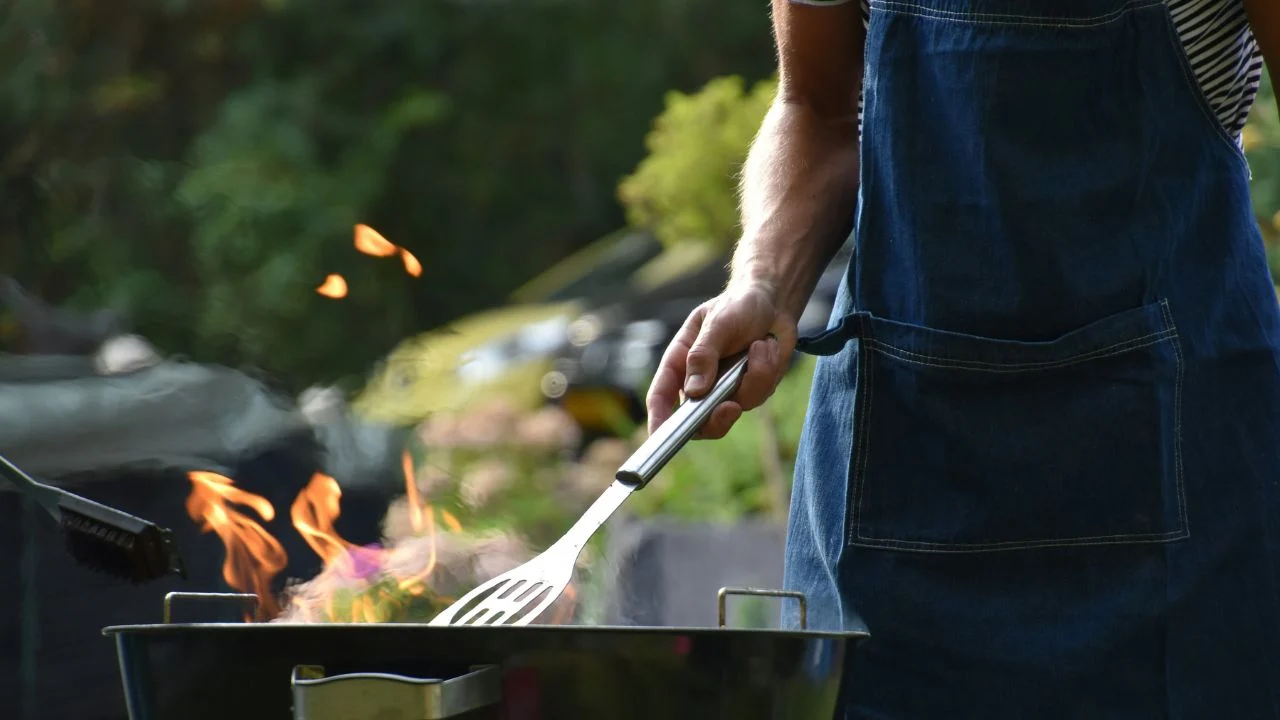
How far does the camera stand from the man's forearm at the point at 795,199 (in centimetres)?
136

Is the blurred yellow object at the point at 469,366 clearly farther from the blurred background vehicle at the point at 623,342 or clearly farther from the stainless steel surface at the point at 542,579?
the stainless steel surface at the point at 542,579

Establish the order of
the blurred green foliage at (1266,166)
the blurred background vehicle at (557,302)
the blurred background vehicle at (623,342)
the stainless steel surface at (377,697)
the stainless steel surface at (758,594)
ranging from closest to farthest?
the stainless steel surface at (377,697), the stainless steel surface at (758,594), the blurred green foliage at (1266,166), the blurred background vehicle at (557,302), the blurred background vehicle at (623,342)

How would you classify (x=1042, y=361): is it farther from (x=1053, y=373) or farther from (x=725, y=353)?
(x=725, y=353)

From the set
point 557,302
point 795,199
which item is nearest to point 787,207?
point 795,199

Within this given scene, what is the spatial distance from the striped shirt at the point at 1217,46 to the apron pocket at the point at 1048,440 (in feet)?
0.63

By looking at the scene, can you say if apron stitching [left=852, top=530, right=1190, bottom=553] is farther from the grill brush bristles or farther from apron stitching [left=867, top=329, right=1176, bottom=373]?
the grill brush bristles

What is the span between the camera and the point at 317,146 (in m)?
11.5

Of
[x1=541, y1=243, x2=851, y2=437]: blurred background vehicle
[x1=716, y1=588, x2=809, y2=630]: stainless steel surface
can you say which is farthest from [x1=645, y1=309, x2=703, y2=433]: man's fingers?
[x1=541, y1=243, x2=851, y2=437]: blurred background vehicle

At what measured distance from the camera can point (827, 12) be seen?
1395mm

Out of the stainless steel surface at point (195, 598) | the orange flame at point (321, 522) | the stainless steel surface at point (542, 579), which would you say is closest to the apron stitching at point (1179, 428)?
the stainless steel surface at point (542, 579)

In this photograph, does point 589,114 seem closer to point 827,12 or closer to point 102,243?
point 102,243

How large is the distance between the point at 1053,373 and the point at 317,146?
10.8 m

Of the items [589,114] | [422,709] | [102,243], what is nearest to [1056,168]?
[422,709]

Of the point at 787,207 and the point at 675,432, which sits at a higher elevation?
the point at 787,207
